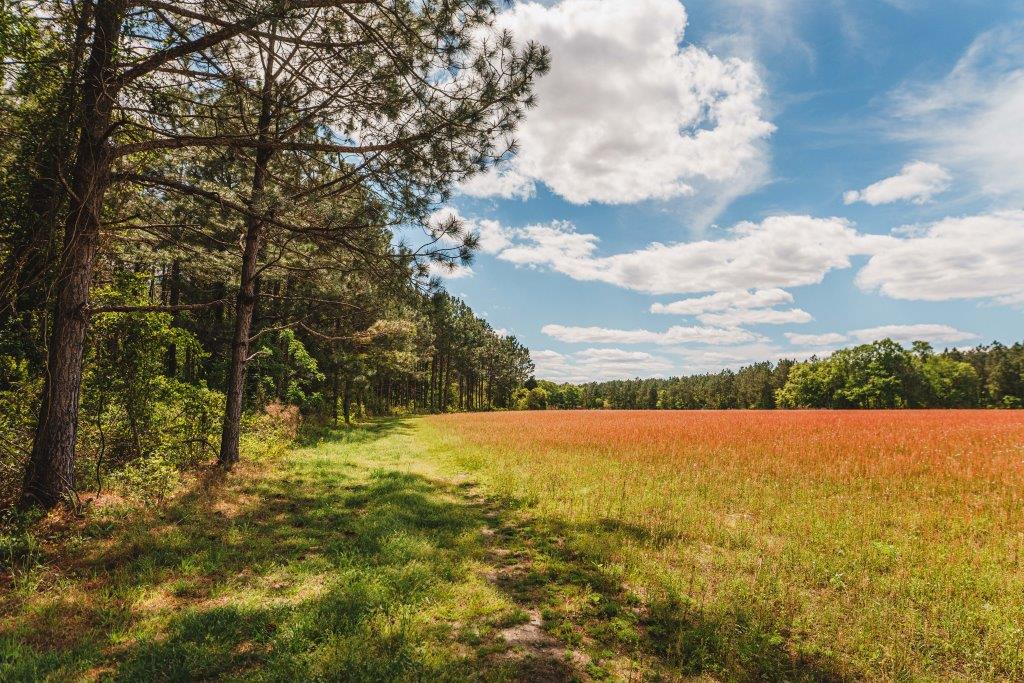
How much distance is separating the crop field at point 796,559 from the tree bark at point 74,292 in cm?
668

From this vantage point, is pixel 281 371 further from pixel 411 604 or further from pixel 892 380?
pixel 892 380

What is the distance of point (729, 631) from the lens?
12.5 feet

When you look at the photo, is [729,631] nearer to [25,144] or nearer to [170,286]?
[25,144]

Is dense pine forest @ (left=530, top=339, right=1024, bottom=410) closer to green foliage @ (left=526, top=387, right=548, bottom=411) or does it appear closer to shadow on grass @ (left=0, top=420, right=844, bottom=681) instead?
green foliage @ (left=526, top=387, right=548, bottom=411)

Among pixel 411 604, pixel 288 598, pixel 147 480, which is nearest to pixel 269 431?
pixel 147 480

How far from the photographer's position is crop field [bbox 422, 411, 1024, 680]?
140 inches

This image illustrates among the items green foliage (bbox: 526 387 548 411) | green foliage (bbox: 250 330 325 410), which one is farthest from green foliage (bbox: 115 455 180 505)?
green foliage (bbox: 526 387 548 411)

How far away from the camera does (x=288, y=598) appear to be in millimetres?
4391

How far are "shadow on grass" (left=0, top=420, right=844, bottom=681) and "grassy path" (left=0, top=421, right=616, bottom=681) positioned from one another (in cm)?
2

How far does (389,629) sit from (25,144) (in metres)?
8.35

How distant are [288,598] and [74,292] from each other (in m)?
5.18

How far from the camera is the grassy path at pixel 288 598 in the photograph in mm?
3312

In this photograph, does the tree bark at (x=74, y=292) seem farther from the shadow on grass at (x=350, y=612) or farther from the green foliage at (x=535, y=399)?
the green foliage at (x=535, y=399)

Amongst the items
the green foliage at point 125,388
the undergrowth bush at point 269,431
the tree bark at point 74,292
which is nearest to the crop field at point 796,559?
the undergrowth bush at point 269,431
